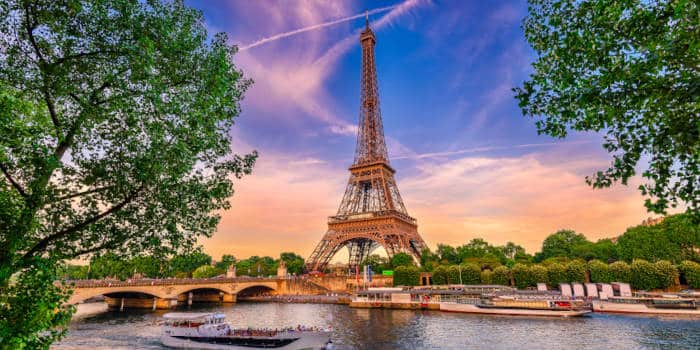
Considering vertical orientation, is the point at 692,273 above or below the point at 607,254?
below

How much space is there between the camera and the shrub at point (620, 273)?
50250 mm

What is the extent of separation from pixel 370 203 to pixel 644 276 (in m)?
47.9

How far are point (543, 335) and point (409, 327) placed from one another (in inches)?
431

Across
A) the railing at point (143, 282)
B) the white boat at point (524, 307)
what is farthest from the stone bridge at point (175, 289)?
the white boat at point (524, 307)

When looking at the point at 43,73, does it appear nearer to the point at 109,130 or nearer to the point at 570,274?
the point at 109,130

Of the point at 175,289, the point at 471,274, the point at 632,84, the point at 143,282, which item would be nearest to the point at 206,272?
the point at 175,289

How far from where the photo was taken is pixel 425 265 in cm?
6888

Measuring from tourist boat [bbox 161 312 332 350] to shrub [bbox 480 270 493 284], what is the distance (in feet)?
137

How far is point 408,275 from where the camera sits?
212 ft

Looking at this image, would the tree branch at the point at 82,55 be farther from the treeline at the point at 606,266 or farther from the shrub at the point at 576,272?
the shrub at the point at 576,272

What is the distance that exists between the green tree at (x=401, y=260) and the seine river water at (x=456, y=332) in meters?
23.2

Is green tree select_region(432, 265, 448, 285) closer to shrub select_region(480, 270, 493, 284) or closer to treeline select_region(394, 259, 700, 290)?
treeline select_region(394, 259, 700, 290)

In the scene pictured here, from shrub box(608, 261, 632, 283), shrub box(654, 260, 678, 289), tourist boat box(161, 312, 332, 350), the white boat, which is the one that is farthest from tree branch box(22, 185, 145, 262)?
shrub box(654, 260, 678, 289)

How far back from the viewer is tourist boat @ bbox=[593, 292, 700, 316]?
123ft
